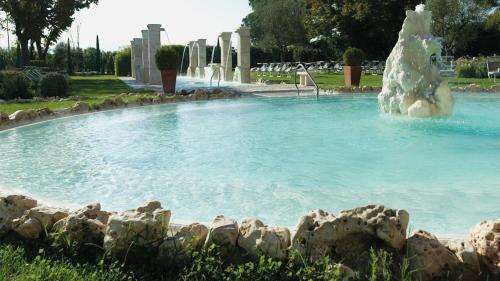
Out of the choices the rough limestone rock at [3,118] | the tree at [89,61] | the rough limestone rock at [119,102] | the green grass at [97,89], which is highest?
the tree at [89,61]

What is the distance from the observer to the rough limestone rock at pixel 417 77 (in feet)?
36.1

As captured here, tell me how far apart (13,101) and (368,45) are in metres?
32.1

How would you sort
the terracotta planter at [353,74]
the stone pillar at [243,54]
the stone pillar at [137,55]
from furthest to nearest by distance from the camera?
the stone pillar at [137,55]
the stone pillar at [243,54]
the terracotta planter at [353,74]

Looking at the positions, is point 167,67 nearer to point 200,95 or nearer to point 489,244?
point 200,95

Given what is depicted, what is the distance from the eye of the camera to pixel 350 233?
10.9 ft

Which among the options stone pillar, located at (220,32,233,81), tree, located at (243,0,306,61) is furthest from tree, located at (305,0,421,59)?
stone pillar, located at (220,32,233,81)

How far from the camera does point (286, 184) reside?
18.7 feet

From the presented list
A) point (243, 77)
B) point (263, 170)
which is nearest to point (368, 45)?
point (243, 77)

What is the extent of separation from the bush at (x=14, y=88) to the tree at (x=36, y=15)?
16280mm

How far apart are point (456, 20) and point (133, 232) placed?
130 feet

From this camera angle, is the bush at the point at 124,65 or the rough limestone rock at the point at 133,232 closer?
the rough limestone rock at the point at 133,232

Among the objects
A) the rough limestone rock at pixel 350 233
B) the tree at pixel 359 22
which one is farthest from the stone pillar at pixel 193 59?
the rough limestone rock at pixel 350 233

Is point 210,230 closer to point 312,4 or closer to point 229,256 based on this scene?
point 229,256

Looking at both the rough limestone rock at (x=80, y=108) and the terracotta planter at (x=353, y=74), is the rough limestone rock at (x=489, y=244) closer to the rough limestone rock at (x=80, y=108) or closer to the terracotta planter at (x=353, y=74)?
the rough limestone rock at (x=80, y=108)
